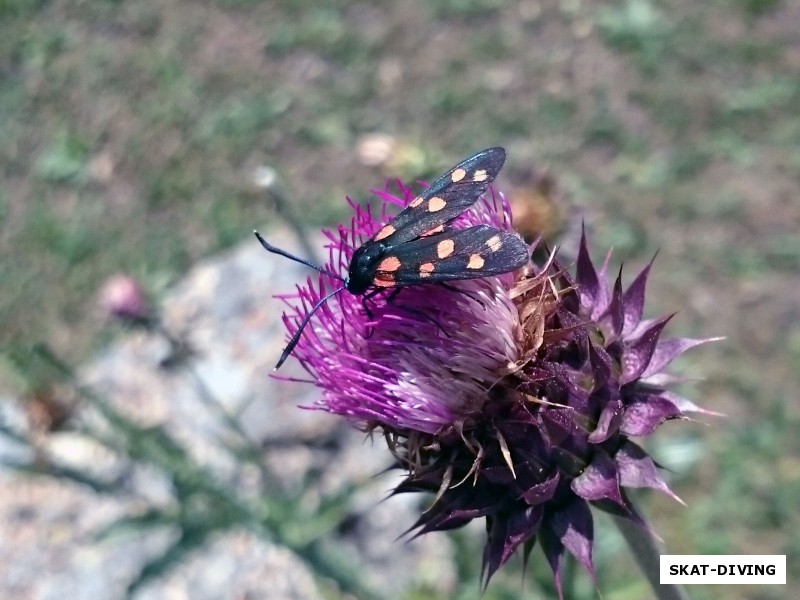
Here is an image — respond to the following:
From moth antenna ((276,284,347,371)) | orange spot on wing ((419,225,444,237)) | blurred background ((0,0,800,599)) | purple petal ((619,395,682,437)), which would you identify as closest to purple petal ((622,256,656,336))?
purple petal ((619,395,682,437))

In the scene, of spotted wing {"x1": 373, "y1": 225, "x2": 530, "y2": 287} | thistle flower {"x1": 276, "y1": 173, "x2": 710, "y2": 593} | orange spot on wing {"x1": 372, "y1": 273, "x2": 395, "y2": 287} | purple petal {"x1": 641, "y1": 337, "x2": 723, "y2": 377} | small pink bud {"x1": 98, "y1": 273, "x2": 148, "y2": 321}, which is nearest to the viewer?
spotted wing {"x1": 373, "y1": 225, "x2": 530, "y2": 287}

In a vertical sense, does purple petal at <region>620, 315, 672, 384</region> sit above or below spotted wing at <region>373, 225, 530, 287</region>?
below

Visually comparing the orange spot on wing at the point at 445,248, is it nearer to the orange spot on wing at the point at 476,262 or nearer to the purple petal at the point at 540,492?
the orange spot on wing at the point at 476,262

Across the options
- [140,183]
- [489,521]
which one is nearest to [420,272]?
[489,521]

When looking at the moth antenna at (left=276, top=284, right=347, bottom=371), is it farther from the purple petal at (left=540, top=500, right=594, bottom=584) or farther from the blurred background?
the blurred background

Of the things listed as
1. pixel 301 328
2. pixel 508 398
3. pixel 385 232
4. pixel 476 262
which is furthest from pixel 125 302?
pixel 476 262

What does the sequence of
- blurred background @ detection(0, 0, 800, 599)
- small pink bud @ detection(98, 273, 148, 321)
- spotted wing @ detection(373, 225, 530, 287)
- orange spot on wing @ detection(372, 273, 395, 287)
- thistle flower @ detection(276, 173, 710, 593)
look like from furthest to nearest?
blurred background @ detection(0, 0, 800, 599)
small pink bud @ detection(98, 273, 148, 321)
thistle flower @ detection(276, 173, 710, 593)
orange spot on wing @ detection(372, 273, 395, 287)
spotted wing @ detection(373, 225, 530, 287)
